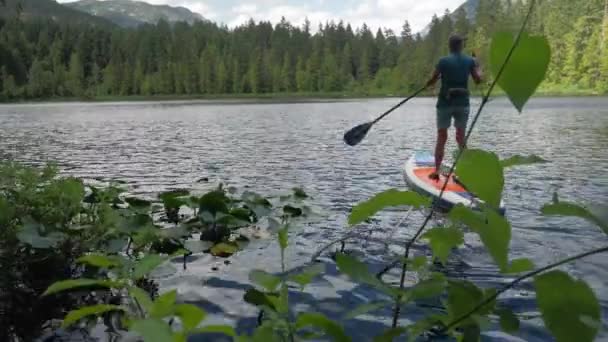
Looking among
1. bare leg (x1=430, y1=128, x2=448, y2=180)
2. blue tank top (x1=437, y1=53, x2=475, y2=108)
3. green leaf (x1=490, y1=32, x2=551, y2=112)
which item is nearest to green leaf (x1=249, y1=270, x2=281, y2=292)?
green leaf (x1=490, y1=32, x2=551, y2=112)

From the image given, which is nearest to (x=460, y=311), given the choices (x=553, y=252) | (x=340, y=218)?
(x=553, y=252)

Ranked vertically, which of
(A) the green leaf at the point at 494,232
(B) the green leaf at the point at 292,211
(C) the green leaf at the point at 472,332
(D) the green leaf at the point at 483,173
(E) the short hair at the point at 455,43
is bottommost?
(B) the green leaf at the point at 292,211

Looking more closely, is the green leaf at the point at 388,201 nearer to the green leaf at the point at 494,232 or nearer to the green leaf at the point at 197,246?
the green leaf at the point at 494,232

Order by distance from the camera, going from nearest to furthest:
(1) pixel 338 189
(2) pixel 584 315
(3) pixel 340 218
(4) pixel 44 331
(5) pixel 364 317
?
1. (2) pixel 584 315
2. (4) pixel 44 331
3. (5) pixel 364 317
4. (3) pixel 340 218
5. (1) pixel 338 189

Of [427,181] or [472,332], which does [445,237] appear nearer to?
[472,332]

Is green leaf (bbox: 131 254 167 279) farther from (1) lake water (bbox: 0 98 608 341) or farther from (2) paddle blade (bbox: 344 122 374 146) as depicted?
(1) lake water (bbox: 0 98 608 341)

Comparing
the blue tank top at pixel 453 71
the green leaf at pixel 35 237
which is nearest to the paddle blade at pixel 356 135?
the green leaf at pixel 35 237

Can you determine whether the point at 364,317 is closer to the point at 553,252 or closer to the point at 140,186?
the point at 553,252

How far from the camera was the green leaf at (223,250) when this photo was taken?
305 inches

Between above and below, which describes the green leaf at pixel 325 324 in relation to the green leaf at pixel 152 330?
below

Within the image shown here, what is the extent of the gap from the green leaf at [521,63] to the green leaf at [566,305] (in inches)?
13.1

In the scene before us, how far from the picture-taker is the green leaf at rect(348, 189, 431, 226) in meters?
1.23

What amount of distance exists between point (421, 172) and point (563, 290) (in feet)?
38.3

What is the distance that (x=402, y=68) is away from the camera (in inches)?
6718
